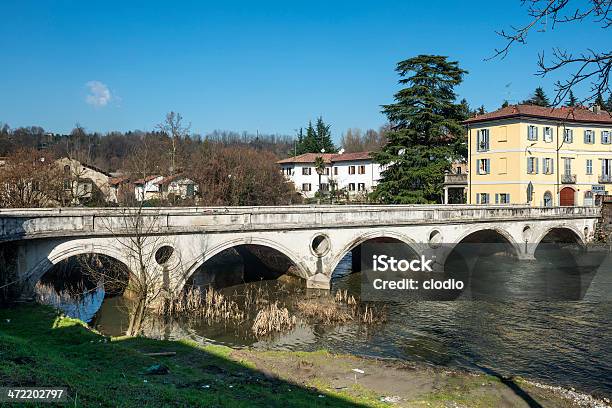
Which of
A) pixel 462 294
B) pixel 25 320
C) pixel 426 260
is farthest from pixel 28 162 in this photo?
pixel 462 294

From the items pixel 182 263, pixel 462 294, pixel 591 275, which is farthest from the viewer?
pixel 591 275

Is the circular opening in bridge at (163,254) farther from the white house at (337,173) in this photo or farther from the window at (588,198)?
the white house at (337,173)

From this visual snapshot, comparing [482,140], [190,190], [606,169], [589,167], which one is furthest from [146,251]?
[606,169]

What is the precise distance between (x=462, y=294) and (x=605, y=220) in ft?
80.3

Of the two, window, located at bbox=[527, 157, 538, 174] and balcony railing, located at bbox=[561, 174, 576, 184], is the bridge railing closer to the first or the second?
window, located at bbox=[527, 157, 538, 174]

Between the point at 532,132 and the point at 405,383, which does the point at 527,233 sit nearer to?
the point at 532,132

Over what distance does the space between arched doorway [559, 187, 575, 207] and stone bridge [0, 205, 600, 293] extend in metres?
6.20

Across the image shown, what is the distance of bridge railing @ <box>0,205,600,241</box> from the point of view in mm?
20469

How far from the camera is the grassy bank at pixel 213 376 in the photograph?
961 cm

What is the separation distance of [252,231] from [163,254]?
4615 millimetres

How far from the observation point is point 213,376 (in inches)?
534

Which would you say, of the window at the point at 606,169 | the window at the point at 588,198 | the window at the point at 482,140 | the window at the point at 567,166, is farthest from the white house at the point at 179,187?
the window at the point at 606,169

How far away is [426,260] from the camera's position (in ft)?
111

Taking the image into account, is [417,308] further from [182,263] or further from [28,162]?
[28,162]
